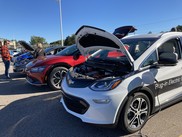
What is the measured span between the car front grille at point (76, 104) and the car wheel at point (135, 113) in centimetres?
61

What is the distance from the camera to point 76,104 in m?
3.14

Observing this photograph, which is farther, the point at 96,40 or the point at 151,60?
the point at 96,40

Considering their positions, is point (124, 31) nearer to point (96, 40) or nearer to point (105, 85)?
point (96, 40)

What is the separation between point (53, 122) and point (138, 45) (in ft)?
7.54

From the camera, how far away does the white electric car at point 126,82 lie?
2.87 m

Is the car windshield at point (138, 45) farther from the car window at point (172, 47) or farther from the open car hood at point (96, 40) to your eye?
the open car hood at point (96, 40)

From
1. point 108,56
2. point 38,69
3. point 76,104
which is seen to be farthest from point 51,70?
point 76,104

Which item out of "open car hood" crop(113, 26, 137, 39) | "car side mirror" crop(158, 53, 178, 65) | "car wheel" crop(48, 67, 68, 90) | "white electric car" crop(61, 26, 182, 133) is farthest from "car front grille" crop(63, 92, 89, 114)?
"open car hood" crop(113, 26, 137, 39)

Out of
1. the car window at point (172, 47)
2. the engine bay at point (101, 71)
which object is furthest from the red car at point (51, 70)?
the car window at point (172, 47)

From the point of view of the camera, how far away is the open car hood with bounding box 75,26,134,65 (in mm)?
3188

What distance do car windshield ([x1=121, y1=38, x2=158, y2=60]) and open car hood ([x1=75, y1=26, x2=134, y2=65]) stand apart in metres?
0.42

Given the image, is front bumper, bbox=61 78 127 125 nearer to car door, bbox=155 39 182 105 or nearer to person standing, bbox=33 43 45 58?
car door, bbox=155 39 182 105

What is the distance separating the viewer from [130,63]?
3.22 meters

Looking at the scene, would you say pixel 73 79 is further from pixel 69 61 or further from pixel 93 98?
pixel 69 61
